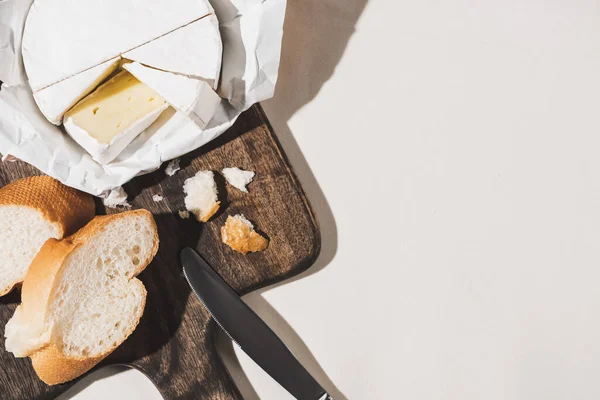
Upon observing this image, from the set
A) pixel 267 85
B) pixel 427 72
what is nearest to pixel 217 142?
pixel 267 85

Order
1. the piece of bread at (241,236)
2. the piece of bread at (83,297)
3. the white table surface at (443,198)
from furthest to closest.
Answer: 1. the white table surface at (443,198)
2. the piece of bread at (241,236)
3. the piece of bread at (83,297)

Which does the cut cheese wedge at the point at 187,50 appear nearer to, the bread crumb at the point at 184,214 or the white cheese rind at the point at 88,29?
the white cheese rind at the point at 88,29

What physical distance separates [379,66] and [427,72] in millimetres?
100

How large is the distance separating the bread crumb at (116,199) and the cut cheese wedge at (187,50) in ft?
0.78

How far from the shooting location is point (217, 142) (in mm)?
1054

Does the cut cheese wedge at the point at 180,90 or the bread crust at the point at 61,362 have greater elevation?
the cut cheese wedge at the point at 180,90

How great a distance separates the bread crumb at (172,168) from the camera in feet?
3.42

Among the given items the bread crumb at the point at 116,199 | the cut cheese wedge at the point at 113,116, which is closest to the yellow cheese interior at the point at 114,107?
the cut cheese wedge at the point at 113,116

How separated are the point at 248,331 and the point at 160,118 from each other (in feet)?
1.38

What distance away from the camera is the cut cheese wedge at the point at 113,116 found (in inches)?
37.0

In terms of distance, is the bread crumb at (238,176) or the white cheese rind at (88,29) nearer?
the white cheese rind at (88,29)

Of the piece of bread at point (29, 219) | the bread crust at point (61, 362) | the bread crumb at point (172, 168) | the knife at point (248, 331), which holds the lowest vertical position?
the bread crust at point (61, 362)

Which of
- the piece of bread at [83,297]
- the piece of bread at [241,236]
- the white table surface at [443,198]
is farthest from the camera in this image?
the white table surface at [443,198]

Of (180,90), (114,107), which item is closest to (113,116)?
(114,107)
